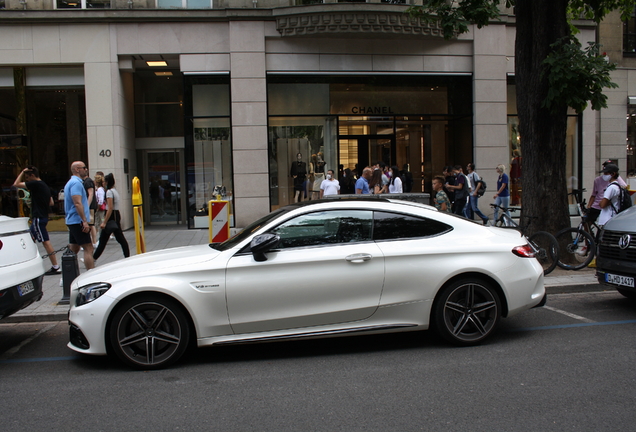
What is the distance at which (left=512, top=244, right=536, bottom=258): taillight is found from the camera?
18.1 feet

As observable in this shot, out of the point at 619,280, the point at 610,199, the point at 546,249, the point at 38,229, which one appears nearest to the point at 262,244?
the point at 619,280

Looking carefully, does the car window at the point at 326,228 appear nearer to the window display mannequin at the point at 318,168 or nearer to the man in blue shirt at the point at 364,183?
the man in blue shirt at the point at 364,183

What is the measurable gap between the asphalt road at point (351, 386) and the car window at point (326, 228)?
3.74 feet

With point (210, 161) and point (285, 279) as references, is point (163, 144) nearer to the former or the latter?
point (210, 161)

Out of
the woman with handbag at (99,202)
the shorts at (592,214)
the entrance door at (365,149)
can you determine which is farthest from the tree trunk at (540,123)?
the woman with handbag at (99,202)

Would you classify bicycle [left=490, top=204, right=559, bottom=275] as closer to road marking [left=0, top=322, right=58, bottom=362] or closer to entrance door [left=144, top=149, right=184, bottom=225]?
road marking [left=0, top=322, right=58, bottom=362]

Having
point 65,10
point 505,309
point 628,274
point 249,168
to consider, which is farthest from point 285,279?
point 65,10

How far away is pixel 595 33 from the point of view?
1811 centimetres

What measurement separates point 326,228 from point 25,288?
3.22 meters

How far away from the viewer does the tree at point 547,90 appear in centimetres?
877

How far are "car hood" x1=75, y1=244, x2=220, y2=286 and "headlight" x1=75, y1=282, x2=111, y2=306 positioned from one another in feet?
0.16

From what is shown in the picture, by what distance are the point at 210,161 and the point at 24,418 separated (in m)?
12.8

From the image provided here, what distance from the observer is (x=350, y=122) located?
17.2 meters

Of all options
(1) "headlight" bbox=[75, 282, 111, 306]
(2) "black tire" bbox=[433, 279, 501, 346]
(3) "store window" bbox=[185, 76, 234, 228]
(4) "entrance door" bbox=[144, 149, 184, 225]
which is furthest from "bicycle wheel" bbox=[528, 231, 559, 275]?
(4) "entrance door" bbox=[144, 149, 184, 225]
